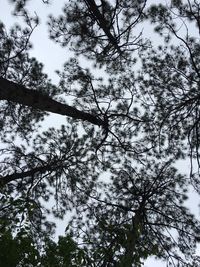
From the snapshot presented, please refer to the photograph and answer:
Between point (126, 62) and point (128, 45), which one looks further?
point (126, 62)

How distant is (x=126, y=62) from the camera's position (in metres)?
7.20

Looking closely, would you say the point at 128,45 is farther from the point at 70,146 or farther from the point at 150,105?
the point at 70,146

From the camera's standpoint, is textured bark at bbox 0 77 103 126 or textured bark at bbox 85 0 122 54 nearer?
textured bark at bbox 0 77 103 126

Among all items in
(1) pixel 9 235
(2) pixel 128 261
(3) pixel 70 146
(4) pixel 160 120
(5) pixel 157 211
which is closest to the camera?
(2) pixel 128 261

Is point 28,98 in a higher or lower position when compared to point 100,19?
lower

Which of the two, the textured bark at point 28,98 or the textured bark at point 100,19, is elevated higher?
the textured bark at point 100,19

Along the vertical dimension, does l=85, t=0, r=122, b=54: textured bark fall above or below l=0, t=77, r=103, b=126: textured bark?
above

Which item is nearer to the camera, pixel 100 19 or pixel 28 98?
Result: pixel 28 98

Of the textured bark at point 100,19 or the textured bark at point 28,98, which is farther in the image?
the textured bark at point 100,19

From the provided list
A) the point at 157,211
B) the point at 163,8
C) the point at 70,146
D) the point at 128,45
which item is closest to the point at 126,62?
the point at 128,45

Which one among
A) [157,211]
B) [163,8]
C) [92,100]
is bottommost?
[157,211]

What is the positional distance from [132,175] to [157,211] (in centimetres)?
112

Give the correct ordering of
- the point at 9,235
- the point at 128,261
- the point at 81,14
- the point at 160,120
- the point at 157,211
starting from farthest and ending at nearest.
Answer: the point at 160,120 → the point at 157,211 → the point at 81,14 → the point at 9,235 → the point at 128,261

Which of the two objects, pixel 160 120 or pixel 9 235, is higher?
pixel 160 120
